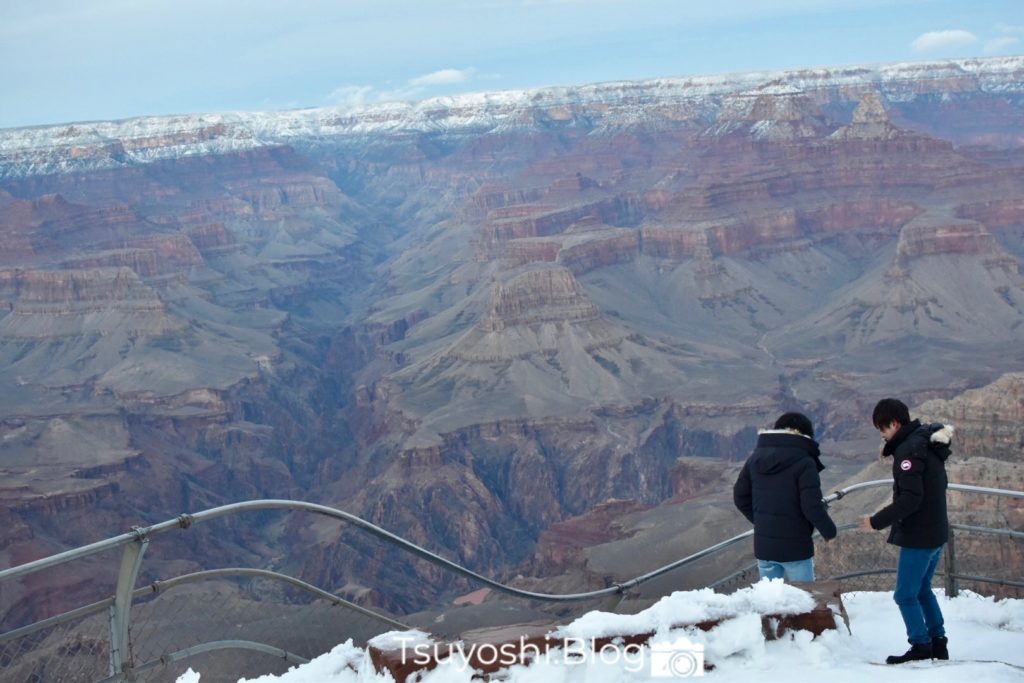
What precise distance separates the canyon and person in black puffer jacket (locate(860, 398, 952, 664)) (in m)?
25.6

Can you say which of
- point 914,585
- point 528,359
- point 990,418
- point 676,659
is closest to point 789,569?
point 914,585

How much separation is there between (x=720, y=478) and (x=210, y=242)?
132 meters

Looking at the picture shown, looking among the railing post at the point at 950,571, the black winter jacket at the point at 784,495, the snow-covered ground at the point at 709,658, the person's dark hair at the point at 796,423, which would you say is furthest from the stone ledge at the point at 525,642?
the railing post at the point at 950,571

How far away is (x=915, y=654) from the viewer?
11578 mm

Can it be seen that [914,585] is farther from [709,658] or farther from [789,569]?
[709,658]

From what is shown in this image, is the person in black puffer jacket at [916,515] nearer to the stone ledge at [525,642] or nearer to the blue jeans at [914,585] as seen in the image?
the blue jeans at [914,585]

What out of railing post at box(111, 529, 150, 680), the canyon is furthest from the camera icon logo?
the canyon

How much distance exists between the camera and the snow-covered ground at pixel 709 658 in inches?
405

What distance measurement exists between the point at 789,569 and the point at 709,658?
2124 millimetres

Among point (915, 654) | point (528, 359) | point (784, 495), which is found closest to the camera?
point (915, 654)

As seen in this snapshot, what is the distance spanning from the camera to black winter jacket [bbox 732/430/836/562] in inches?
458

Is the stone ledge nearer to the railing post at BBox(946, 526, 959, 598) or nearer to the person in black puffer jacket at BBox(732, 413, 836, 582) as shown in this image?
the person in black puffer jacket at BBox(732, 413, 836, 582)

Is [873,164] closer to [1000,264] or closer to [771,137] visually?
[771,137]

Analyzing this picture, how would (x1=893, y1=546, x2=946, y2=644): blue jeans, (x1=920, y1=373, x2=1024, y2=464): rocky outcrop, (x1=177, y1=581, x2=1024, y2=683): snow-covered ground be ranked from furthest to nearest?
(x1=920, y1=373, x2=1024, y2=464): rocky outcrop
(x1=893, y1=546, x2=946, y2=644): blue jeans
(x1=177, y1=581, x2=1024, y2=683): snow-covered ground
